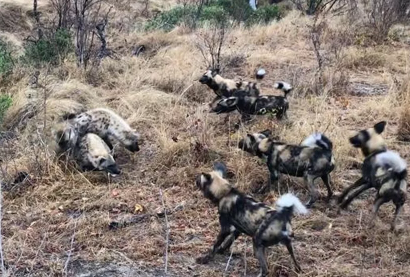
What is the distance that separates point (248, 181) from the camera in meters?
5.64

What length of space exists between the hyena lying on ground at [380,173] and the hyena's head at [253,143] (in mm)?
860

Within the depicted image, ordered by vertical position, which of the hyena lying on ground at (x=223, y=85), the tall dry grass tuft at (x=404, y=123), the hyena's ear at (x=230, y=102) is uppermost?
the tall dry grass tuft at (x=404, y=123)

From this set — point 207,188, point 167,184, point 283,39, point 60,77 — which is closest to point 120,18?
point 283,39

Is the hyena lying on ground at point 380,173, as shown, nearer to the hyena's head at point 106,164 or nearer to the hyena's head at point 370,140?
the hyena's head at point 370,140

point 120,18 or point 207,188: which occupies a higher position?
point 207,188

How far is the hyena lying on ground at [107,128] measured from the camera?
658 centimetres

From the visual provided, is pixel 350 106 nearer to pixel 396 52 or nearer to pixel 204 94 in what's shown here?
pixel 204 94

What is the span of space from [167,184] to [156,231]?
0.93 metres

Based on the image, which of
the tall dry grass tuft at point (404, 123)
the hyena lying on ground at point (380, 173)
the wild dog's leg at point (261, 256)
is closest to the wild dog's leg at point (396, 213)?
the hyena lying on ground at point (380, 173)

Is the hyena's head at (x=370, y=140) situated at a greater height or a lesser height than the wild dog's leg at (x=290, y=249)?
greater

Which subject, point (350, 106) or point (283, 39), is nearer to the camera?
point (350, 106)

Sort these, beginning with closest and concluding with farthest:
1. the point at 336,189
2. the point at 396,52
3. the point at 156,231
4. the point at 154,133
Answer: the point at 156,231 → the point at 336,189 → the point at 154,133 → the point at 396,52

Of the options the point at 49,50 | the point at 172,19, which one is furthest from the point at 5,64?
the point at 172,19

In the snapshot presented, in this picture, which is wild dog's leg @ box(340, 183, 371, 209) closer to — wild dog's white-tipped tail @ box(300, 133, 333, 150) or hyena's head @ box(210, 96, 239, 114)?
wild dog's white-tipped tail @ box(300, 133, 333, 150)
